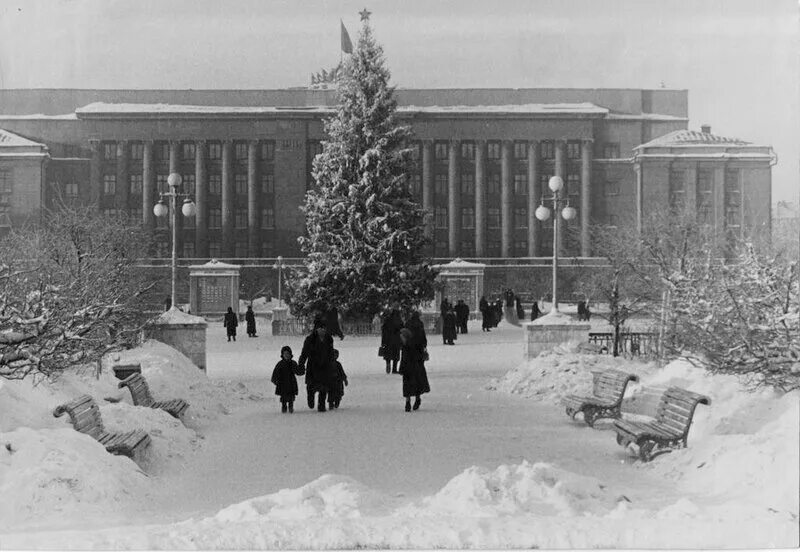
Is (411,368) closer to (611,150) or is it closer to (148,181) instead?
(611,150)

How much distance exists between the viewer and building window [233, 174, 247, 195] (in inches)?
2335

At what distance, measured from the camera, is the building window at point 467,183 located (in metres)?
59.0

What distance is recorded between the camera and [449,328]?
2578 cm

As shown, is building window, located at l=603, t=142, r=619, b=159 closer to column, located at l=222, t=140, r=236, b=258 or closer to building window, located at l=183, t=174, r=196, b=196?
column, located at l=222, t=140, r=236, b=258

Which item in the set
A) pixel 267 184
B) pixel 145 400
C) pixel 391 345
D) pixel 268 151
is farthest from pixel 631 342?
pixel 267 184

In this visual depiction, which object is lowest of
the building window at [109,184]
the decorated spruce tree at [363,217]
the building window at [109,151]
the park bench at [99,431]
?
the park bench at [99,431]

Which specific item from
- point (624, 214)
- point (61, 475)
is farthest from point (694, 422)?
point (624, 214)

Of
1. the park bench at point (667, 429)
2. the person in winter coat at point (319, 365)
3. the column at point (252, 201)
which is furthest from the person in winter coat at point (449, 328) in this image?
the column at point (252, 201)

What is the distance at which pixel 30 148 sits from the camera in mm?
30219

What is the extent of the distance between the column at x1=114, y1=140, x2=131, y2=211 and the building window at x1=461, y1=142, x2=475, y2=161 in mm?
19616

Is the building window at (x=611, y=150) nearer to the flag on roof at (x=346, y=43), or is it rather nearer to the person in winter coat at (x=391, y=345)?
the person in winter coat at (x=391, y=345)

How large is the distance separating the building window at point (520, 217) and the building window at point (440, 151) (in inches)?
211

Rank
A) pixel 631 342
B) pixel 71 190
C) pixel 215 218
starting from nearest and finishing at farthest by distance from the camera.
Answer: pixel 631 342, pixel 71 190, pixel 215 218

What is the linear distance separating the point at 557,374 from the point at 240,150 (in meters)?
45.4
